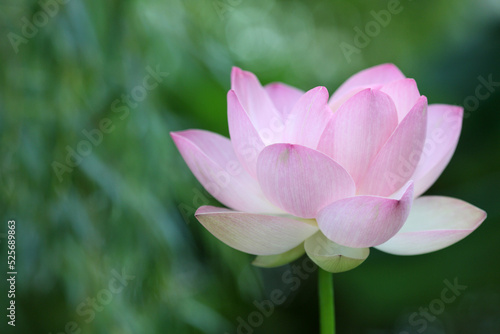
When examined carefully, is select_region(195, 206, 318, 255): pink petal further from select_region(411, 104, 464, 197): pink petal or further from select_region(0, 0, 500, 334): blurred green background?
select_region(0, 0, 500, 334): blurred green background

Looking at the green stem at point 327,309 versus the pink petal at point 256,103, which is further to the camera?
the pink petal at point 256,103

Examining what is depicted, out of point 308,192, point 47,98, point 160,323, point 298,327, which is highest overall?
point 47,98

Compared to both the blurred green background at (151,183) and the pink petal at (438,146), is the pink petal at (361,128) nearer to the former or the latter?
the pink petal at (438,146)

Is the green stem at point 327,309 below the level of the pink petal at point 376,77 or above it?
below

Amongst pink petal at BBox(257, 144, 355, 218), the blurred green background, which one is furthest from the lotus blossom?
the blurred green background

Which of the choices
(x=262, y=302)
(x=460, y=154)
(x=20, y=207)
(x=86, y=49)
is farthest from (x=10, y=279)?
(x=460, y=154)

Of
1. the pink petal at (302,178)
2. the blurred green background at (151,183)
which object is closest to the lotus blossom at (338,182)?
the pink petal at (302,178)

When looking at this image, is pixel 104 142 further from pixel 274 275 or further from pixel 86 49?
pixel 274 275
